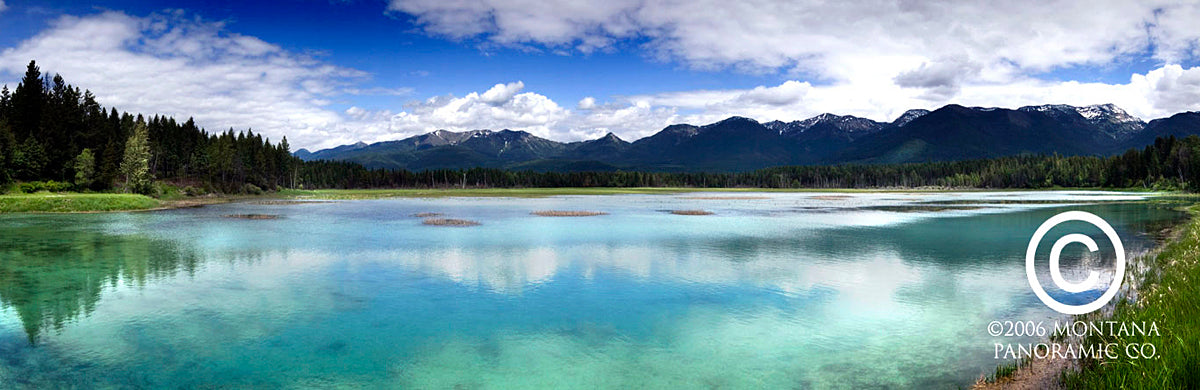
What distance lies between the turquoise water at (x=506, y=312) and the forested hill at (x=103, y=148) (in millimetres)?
71850

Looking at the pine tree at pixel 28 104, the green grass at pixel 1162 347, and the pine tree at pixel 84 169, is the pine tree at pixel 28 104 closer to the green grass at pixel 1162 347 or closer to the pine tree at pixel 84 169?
the pine tree at pixel 84 169

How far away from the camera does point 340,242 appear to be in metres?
41.3

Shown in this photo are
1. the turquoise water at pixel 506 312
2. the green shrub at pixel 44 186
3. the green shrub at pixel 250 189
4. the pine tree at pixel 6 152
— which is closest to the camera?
the turquoise water at pixel 506 312

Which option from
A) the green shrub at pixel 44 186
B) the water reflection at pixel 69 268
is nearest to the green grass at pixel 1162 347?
the water reflection at pixel 69 268

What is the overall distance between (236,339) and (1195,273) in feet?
101

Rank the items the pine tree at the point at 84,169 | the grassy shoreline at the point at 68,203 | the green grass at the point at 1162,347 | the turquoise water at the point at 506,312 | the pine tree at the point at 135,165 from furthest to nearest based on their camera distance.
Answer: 1. the pine tree at the point at 135,165
2. the pine tree at the point at 84,169
3. the grassy shoreline at the point at 68,203
4. the turquoise water at the point at 506,312
5. the green grass at the point at 1162,347

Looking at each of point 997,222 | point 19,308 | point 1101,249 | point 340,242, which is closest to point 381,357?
point 19,308

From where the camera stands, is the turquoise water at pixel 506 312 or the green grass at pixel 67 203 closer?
the turquoise water at pixel 506 312

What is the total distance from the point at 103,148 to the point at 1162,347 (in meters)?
149

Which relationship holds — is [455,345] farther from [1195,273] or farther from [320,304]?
[1195,273]

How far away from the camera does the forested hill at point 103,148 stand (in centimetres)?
9475

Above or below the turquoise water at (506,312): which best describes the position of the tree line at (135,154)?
above

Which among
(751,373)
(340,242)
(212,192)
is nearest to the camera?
(751,373)

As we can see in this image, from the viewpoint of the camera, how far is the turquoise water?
538 inches
